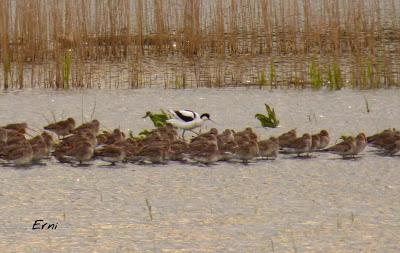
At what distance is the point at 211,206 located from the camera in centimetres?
707

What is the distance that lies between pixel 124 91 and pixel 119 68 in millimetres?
1726

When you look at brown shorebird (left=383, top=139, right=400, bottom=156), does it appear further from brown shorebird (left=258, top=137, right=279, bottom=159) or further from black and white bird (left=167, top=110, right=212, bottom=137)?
black and white bird (left=167, top=110, right=212, bottom=137)

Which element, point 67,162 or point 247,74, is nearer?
point 67,162

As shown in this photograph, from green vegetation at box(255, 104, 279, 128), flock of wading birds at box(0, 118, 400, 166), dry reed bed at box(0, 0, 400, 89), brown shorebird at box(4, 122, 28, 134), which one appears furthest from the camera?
dry reed bed at box(0, 0, 400, 89)

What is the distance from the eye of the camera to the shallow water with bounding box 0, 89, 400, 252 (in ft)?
20.2

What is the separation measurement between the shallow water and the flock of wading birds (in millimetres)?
98

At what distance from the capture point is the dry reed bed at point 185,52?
43.9 feet

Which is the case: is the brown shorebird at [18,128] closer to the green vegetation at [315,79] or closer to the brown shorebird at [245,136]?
the brown shorebird at [245,136]

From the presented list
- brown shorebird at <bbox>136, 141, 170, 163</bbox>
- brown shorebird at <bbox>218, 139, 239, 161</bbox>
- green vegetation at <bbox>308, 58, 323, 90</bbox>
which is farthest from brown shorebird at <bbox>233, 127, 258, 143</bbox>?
green vegetation at <bbox>308, 58, 323, 90</bbox>

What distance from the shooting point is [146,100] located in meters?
12.4

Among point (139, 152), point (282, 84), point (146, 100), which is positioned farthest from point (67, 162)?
point (282, 84)

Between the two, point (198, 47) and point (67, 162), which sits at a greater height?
point (198, 47)

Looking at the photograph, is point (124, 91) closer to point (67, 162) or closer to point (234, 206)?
point (67, 162)

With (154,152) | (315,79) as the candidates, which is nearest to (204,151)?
(154,152)
